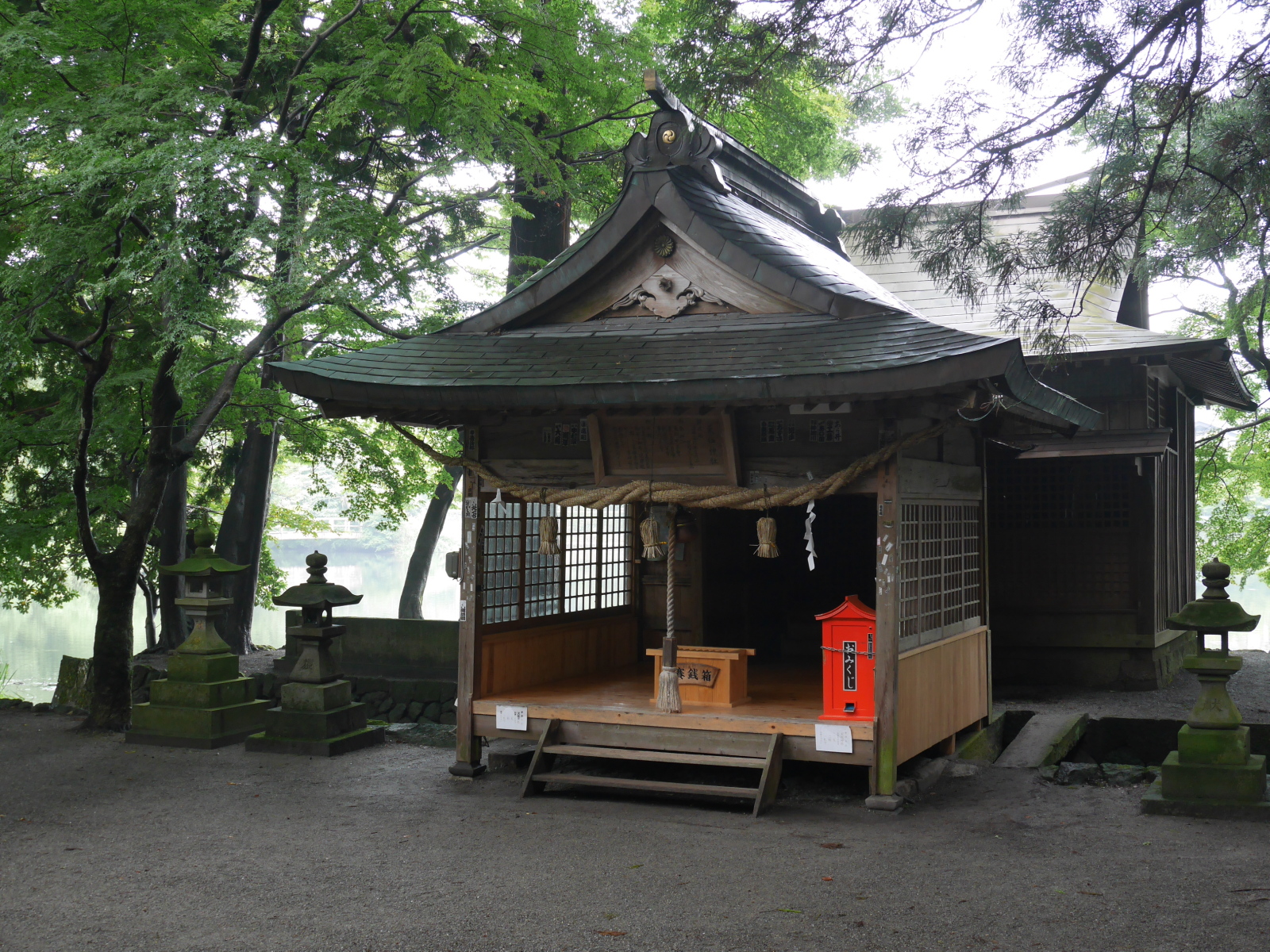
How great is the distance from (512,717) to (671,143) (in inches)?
182

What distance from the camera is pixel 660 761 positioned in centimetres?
761

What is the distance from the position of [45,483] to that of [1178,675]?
1555 centimetres

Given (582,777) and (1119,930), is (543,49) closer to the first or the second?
(582,777)

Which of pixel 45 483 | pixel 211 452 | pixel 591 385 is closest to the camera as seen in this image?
pixel 591 385

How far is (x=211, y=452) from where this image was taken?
1922 centimetres

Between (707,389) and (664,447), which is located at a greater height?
(707,389)

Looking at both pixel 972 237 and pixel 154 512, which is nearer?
pixel 972 237

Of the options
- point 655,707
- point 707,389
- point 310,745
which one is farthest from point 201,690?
point 707,389

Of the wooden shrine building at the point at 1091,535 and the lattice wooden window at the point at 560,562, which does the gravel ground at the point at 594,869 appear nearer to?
the lattice wooden window at the point at 560,562

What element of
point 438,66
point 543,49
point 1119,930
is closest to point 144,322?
point 438,66

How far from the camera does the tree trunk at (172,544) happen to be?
16.6m

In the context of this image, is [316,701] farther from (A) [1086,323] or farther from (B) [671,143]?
(A) [1086,323]

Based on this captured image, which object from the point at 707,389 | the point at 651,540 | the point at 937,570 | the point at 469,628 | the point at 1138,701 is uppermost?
the point at 707,389

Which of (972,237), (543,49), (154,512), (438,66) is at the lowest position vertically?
(154,512)
